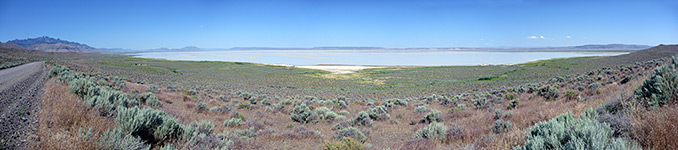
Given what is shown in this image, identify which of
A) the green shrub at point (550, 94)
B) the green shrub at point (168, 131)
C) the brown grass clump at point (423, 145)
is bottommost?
the brown grass clump at point (423, 145)

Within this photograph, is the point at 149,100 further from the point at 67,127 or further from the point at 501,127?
the point at 501,127

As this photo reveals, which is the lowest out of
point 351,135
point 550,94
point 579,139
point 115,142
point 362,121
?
point 362,121

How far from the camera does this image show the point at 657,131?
278cm

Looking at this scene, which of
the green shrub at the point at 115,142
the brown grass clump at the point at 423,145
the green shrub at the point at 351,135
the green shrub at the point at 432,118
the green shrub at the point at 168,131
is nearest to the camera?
the green shrub at the point at 115,142

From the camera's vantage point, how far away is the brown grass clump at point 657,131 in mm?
2629

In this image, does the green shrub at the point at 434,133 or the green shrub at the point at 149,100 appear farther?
the green shrub at the point at 149,100

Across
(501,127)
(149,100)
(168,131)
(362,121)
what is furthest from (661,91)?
(149,100)

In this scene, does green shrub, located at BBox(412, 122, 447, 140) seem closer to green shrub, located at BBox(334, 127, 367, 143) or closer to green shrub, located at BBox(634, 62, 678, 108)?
green shrub, located at BBox(334, 127, 367, 143)

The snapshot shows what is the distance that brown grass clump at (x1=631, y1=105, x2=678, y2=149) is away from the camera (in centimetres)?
263

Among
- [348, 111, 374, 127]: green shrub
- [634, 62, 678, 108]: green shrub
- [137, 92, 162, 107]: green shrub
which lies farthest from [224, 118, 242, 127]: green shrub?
[634, 62, 678, 108]: green shrub

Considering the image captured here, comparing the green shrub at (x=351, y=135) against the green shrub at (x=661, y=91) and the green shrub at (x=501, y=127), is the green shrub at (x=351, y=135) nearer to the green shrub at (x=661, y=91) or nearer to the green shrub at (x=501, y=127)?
the green shrub at (x=501, y=127)

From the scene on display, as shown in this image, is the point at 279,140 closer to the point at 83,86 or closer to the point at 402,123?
the point at 402,123

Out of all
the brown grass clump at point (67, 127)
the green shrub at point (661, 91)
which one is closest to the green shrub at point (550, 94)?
the green shrub at point (661, 91)

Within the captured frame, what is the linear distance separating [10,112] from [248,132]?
12.8 feet
